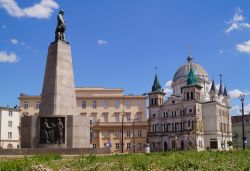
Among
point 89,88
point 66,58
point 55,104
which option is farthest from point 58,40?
point 89,88

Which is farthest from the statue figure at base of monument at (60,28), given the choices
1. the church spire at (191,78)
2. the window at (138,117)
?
the church spire at (191,78)

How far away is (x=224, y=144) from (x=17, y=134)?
167 ft

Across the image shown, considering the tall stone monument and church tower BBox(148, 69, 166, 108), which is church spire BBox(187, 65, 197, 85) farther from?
the tall stone monument

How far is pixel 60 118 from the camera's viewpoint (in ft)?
102

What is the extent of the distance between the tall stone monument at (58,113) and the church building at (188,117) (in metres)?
64.2

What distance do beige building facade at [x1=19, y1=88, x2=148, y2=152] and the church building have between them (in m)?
7.88

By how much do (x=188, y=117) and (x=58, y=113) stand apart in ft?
230

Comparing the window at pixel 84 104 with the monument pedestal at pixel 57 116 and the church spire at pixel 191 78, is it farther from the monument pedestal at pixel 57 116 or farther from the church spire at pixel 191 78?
the monument pedestal at pixel 57 116

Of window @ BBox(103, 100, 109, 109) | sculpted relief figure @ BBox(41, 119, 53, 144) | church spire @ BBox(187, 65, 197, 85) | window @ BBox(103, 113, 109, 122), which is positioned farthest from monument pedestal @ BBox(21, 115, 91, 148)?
church spire @ BBox(187, 65, 197, 85)

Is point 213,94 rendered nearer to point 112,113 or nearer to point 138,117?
point 138,117

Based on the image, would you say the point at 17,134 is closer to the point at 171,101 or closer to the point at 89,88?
the point at 89,88

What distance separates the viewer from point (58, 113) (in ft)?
106

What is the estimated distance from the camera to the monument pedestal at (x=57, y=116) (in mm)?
31094

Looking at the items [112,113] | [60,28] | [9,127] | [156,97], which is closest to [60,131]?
[60,28]
